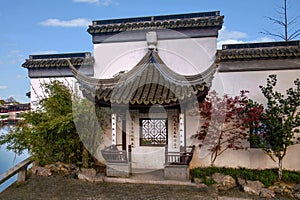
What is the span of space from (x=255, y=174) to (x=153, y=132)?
2.69m

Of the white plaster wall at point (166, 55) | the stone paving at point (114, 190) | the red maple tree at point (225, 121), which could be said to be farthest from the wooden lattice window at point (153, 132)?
the white plaster wall at point (166, 55)

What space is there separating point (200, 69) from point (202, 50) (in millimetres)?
533

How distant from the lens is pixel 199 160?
6.55 m

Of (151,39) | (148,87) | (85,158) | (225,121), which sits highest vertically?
(151,39)

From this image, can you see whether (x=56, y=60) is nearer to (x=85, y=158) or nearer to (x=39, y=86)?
(x=39, y=86)

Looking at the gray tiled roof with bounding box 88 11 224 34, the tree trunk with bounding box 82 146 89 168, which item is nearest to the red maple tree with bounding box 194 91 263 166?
the gray tiled roof with bounding box 88 11 224 34

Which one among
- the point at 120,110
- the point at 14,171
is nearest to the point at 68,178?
the point at 14,171

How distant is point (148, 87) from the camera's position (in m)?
5.79

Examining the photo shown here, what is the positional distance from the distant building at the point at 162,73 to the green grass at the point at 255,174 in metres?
0.46

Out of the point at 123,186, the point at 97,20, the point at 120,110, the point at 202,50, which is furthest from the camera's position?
the point at 97,20

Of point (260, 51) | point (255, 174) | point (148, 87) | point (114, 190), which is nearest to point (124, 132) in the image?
point (148, 87)

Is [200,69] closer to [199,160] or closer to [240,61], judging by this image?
[240,61]

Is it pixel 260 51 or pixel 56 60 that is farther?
pixel 56 60

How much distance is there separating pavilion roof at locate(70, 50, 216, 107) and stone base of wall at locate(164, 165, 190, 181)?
145 centimetres
